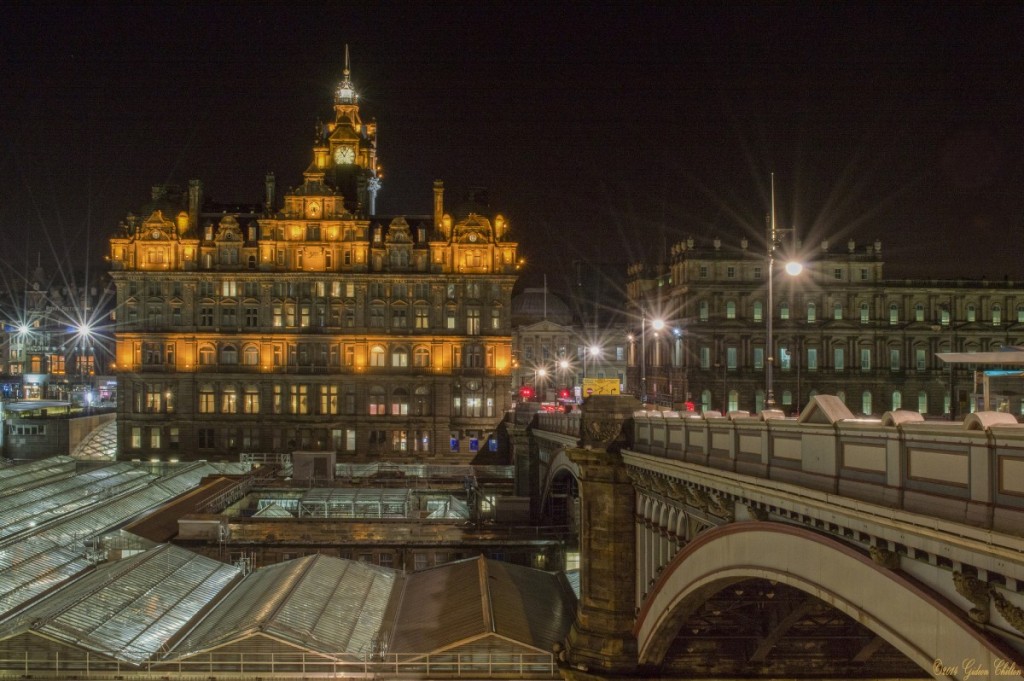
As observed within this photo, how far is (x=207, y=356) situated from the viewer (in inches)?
3196

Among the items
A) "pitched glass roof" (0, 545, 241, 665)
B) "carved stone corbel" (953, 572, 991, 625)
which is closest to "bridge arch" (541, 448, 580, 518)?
"pitched glass roof" (0, 545, 241, 665)

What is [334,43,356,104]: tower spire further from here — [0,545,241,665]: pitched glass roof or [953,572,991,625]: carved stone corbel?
[953,572,991,625]: carved stone corbel

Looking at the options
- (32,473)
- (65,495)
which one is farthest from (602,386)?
(32,473)

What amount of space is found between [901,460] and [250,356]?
7515cm

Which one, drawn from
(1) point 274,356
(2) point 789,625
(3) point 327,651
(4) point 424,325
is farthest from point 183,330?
(2) point 789,625

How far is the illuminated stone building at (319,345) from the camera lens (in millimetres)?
80625

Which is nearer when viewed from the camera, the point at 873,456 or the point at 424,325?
the point at 873,456

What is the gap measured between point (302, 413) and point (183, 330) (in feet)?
43.8

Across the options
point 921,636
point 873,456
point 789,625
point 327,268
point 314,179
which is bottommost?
point 789,625

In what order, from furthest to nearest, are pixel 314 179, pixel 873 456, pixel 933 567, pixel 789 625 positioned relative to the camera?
pixel 314 179
pixel 789 625
pixel 873 456
pixel 933 567

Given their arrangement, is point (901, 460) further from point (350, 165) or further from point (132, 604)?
point (350, 165)

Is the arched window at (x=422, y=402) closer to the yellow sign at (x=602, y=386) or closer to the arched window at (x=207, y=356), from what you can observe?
the arched window at (x=207, y=356)

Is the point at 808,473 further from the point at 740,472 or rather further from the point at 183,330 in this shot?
the point at 183,330

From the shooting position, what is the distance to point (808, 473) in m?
15.2
